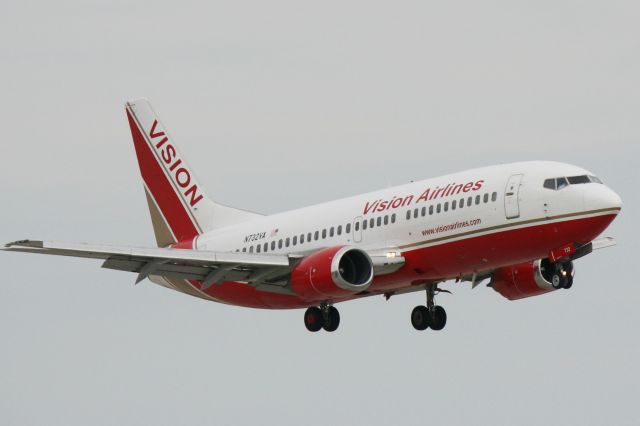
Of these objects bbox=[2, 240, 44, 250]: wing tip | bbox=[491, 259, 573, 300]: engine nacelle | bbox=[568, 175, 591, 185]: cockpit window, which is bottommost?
bbox=[2, 240, 44, 250]: wing tip

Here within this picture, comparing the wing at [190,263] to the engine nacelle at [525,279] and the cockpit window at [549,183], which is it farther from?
the cockpit window at [549,183]

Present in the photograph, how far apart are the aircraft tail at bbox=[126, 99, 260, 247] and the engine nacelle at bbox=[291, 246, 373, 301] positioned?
33.0 feet

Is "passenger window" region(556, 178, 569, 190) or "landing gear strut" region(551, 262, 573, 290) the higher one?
"passenger window" region(556, 178, 569, 190)

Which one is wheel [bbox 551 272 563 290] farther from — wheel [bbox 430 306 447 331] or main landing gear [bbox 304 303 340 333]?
main landing gear [bbox 304 303 340 333]

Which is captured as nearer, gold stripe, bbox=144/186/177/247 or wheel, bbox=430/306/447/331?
wheel, bbox=430/306/447/331

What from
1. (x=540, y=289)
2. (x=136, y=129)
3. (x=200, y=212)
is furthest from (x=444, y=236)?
(x=136, y=129)

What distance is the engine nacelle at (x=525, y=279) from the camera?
199 feet

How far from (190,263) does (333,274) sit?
5329mm

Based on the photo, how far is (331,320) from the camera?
61562 mm

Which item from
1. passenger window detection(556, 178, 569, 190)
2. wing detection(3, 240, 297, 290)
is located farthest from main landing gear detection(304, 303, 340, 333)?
passenger window detection(556, 178, 569, 190)

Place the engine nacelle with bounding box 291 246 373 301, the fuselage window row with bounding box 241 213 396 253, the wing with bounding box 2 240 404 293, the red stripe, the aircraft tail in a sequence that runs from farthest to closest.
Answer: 1. the red stripe
2. the aircraft tail
3. the fuselage window row with bounding box 241 213 396 253
4. the engine nacelle with bounding box 291 246 373 301
5. the wing with bounding box 2 240 404 293

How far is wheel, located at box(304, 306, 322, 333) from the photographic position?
202 feet

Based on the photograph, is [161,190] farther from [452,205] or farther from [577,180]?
[577,180]

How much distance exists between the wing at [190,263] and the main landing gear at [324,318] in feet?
6.04
